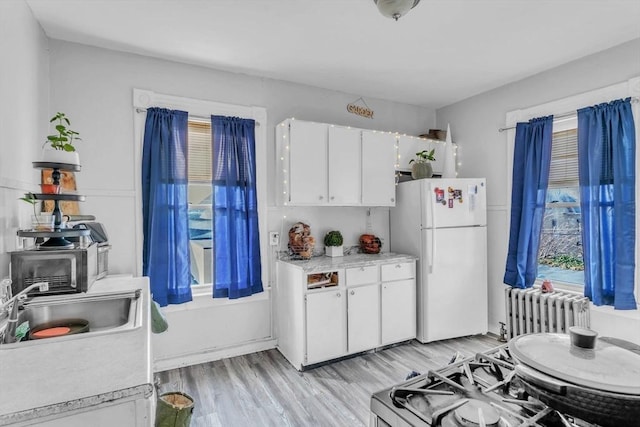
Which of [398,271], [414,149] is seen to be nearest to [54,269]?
[398,271]

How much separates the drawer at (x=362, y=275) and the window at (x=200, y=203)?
1.37 metres

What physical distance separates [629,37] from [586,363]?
3.30 metres

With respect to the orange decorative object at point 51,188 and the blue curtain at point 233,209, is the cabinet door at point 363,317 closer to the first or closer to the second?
the blue curtain at point 233,209

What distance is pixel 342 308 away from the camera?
3133 millimetres

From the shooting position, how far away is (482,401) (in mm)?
716

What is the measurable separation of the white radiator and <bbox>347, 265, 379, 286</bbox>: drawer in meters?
1.44

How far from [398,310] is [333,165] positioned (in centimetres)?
164

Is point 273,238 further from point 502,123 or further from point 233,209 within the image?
point 502,123

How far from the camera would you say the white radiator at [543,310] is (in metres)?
2.91

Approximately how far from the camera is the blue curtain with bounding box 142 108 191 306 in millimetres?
2869

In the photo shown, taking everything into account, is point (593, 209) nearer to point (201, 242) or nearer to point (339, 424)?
point (339, 424)

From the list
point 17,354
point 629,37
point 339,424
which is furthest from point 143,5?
point 629,37

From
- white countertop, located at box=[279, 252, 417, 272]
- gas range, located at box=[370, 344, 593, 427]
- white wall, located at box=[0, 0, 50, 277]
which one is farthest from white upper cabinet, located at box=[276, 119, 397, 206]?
gas range, located at box=[370, 344, 593, 427]

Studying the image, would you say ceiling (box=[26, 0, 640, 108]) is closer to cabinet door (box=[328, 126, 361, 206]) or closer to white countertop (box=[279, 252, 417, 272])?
cabinet door (box=[328, 126, 361, 206])
